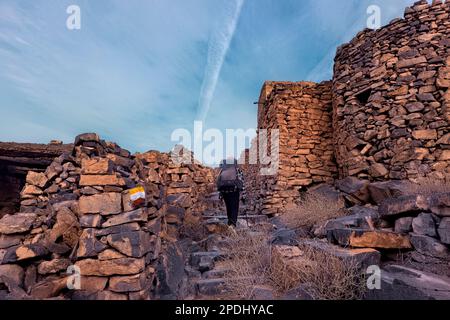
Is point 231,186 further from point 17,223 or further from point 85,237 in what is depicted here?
point 17,223

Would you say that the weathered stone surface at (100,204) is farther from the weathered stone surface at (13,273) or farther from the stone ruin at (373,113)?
the stone ruin at (373,113)

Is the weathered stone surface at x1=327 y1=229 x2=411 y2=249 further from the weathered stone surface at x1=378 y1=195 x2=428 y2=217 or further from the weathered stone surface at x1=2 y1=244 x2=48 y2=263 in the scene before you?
the weathered stone surface at x1=2 y1=244 x2=48 y2=263

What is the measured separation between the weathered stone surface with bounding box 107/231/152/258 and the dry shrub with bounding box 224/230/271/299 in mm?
1054

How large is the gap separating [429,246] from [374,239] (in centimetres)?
50

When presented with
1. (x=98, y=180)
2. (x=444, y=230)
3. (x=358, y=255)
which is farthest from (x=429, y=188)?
(x=98, y=180)

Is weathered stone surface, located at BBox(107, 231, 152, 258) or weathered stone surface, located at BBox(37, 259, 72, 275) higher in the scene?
weathered stone surface, located at BBox(107, 231, 152, 258)

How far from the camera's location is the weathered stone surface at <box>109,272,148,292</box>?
201 centimetres

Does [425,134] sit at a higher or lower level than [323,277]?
higher

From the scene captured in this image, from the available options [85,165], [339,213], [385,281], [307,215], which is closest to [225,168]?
[307,215]

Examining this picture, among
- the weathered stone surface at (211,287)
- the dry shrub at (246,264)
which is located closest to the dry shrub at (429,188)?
the dry shrub at (246,264)

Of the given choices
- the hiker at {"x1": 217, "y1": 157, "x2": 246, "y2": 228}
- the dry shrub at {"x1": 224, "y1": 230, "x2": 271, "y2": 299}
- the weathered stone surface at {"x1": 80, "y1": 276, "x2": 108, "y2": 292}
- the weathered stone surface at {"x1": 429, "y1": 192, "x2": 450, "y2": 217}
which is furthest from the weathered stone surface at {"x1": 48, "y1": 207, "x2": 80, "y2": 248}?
the weathered stone surface at {"x1": 429, "y1": 192, "x2": 450, "y2": 217}

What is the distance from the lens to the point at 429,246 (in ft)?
8.00
